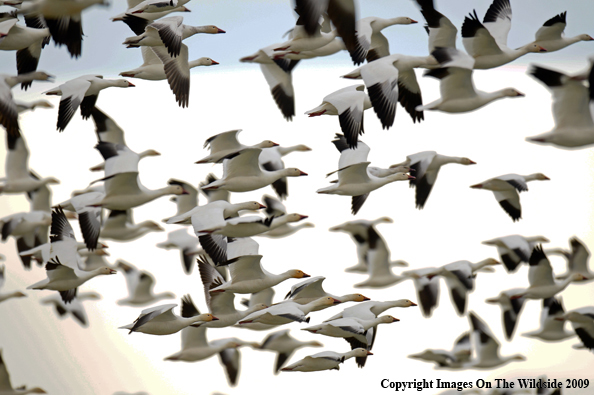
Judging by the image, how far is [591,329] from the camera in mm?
12633

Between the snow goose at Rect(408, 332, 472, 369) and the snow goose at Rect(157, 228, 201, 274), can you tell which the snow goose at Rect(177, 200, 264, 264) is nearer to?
the snow goose at Rect(157, 228, 201, 274)

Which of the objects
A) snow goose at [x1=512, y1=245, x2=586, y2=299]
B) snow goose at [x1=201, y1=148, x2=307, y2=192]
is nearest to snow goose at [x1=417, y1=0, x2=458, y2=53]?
snow goose at [x1=201, y1=148, x2=307, y2=192]

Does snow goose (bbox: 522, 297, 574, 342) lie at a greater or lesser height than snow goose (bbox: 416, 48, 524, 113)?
lesser

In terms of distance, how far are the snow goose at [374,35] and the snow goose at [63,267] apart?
5.17 metres

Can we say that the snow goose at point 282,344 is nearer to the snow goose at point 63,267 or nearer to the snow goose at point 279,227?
the snow goose at point 279,227

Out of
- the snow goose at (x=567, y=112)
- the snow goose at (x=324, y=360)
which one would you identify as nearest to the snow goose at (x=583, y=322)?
the snow goose at (x=567, y=112)

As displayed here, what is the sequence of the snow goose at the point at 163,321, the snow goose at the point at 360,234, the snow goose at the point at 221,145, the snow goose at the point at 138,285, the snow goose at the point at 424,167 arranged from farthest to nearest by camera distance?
the snow goose at the point at 138,285, the snow goose at the point at 360,234, the snow goose at the point at 424,167, the snow goose at the point at 221,145, the snow goose at the point at 163,321

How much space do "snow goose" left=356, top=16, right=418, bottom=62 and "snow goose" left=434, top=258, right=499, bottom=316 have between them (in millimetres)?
3818

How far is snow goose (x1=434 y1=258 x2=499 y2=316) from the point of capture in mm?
12523

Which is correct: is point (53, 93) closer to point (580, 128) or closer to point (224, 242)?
point (224, 242)

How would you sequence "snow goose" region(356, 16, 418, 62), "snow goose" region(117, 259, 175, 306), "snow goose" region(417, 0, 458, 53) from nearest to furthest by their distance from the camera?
"snow goose" region(417, 0, 458, 53) < "snow goose" region(356, 16, 418, 62) < "snow goose" region(117, 259, 175, 306)

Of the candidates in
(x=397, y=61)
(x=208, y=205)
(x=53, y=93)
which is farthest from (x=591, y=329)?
(x=53, y=93)

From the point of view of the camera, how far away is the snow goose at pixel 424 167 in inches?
470

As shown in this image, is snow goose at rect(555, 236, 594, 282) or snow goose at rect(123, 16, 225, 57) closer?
snow goose at rect(123, 16, 225, 57)
